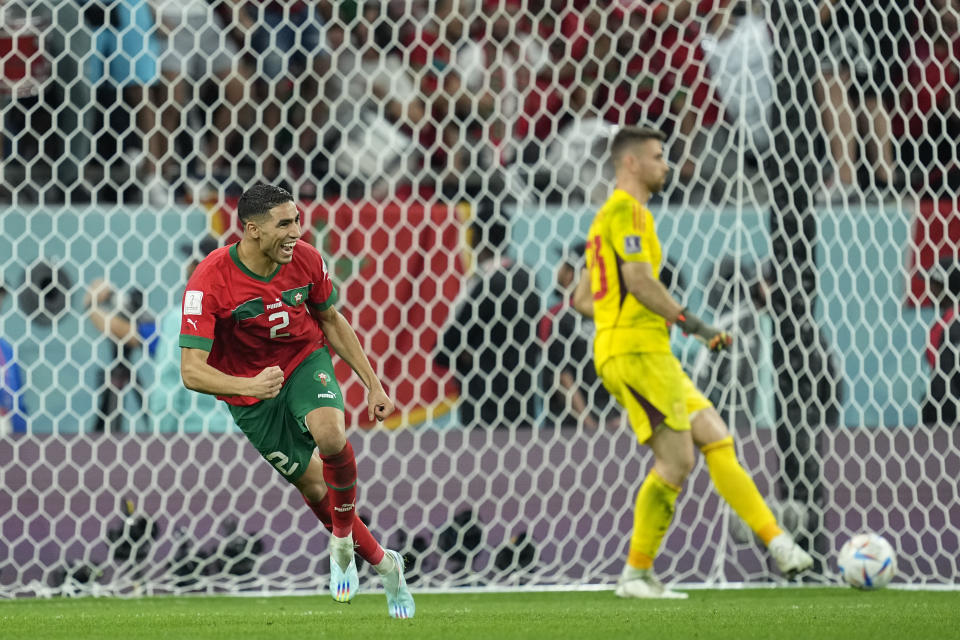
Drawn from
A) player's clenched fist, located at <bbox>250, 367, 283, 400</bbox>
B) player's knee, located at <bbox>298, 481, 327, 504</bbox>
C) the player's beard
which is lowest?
player's knee, located at <bbox>298, 481, 327, 504</bbox>

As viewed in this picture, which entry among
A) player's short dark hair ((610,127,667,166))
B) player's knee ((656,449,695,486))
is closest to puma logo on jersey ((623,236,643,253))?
player's short dark hair ((610,127,667,166))

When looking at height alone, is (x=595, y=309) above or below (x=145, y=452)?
above

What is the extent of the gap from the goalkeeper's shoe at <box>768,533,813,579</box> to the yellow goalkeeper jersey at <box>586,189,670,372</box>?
0.87 meters

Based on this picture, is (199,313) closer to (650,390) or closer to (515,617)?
(515,617)

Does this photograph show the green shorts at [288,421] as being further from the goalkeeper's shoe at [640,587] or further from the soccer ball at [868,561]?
the soccer ball at [868,561]

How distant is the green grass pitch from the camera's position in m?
3.85

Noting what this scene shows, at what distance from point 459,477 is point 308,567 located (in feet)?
2.70

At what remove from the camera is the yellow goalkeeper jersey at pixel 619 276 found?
519 cm

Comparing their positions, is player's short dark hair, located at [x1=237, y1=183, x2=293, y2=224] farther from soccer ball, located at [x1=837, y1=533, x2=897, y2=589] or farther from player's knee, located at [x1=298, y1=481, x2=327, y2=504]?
soccer ball, located at [x1=837, y1=533, x2=897, y2=589]

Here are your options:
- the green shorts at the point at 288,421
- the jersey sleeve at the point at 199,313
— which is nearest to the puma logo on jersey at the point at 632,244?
the green shorts at the point at 288,421

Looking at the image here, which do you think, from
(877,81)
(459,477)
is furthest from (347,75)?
(877,81)

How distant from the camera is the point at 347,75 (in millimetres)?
6941

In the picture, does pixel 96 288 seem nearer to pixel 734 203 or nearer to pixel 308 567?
pixel 308 567

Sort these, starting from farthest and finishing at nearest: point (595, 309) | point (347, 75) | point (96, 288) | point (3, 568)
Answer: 1. point (347, 75)
2. point (96, 288)
3. point (3, 568)
4. point (595, 309)
